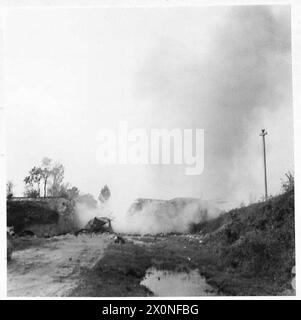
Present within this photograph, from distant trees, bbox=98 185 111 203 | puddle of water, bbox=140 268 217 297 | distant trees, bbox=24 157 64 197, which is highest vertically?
distant trees, bbox=24 157 64 197

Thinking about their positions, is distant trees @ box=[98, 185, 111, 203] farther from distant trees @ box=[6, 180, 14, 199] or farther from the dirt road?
distant trees @ box=[6, 180, 14, 199]

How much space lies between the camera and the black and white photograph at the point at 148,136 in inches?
273

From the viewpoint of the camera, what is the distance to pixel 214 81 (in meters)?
7.07

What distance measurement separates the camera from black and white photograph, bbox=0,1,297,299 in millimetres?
6938

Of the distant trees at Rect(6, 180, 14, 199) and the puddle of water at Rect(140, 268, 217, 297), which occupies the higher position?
the distant trees at Rect(6, 180, 14, 199)

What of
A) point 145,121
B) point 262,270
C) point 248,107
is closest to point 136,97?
point 145,121

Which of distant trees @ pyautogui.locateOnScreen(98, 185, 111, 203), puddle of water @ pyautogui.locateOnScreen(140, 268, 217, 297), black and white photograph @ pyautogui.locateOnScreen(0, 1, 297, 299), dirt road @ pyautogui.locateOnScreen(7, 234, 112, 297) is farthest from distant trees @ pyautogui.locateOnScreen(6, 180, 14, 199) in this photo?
puddle of water @ pyautogui.locateOnScreen(140, 268, 217, 297)

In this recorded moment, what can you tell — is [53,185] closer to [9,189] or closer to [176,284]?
[9,189]

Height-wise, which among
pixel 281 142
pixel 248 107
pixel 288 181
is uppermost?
pixel 248 107

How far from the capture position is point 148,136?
6973mm

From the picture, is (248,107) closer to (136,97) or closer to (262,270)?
(136,97)

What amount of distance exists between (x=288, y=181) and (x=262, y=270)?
1410mm

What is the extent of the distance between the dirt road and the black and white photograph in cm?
2
